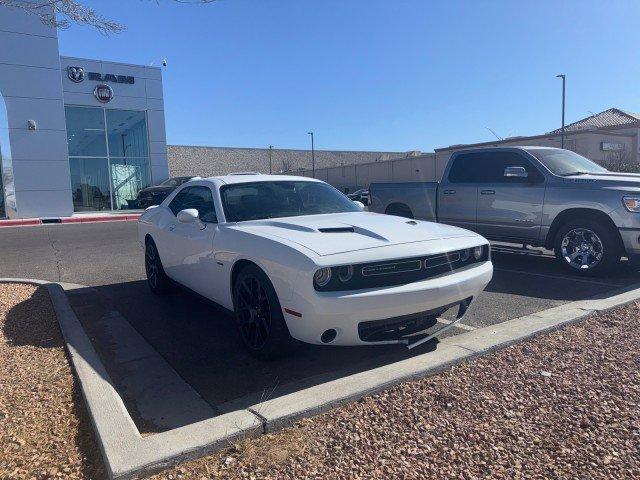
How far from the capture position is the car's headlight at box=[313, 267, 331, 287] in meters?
3.48

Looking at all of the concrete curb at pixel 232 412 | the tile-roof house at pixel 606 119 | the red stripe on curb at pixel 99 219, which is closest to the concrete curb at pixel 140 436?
the concrete curb at pixel 232 412

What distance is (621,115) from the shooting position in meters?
40.6

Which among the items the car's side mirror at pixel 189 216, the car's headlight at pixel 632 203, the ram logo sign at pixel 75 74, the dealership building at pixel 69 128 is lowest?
the car's headlight at pixel 632 203

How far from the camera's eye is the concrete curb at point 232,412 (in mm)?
2580

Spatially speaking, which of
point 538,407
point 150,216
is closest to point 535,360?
point 538,407

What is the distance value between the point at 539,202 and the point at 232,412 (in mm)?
6026

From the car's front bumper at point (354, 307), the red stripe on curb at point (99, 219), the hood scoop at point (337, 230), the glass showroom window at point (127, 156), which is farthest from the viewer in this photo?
the glass showroom window at point (127, 156)

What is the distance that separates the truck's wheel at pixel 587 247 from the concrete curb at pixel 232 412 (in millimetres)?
2415

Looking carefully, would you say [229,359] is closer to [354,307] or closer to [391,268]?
[354,307]

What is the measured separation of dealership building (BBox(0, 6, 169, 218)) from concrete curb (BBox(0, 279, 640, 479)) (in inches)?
689

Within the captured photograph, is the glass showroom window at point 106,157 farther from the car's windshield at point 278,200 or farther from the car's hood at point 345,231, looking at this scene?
the car's hood at point 345,231

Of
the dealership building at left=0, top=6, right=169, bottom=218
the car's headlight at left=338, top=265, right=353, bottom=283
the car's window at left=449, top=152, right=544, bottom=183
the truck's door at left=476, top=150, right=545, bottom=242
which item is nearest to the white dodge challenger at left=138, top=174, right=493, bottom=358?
the car's headlight at left=338, top=265, right=353, bottom=283

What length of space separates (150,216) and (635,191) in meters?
6.09

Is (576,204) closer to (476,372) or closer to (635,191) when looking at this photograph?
(635,191)
